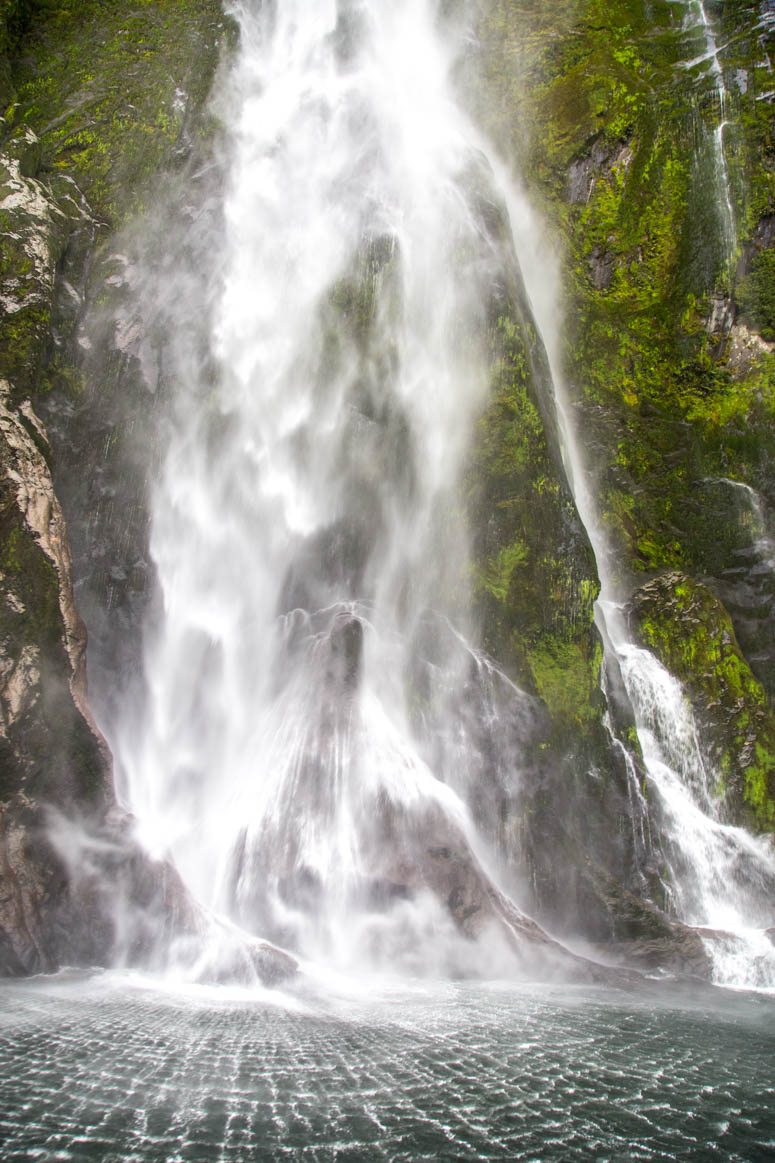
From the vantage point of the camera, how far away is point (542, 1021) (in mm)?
7090

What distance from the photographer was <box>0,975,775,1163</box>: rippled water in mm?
3990

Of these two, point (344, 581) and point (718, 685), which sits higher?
point (344, 581)

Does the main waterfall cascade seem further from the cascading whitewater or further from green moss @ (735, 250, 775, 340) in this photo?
green moss @ (735, 250, 775, 340)

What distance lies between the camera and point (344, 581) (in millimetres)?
14492

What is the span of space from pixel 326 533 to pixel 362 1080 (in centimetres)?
Result: 1070

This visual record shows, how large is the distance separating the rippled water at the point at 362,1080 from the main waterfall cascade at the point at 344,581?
2843 mm

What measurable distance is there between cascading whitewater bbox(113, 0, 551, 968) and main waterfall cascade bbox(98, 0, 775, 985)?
45mm

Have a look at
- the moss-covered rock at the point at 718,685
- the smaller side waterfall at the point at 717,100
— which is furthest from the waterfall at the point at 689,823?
the smaller side waterfall at the point at 717,100

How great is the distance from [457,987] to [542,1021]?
209cm

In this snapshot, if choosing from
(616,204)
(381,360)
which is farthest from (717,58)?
(381,360)

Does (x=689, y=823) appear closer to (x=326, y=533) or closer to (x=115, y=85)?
(x=326, y=533)

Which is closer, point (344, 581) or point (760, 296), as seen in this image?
point (344, 581)

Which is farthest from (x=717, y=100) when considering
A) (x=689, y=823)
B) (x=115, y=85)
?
(x=689, y=823)

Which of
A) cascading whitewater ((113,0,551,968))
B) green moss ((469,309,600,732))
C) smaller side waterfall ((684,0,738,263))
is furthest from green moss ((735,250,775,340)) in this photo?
green moss ((469,309,600,732))
